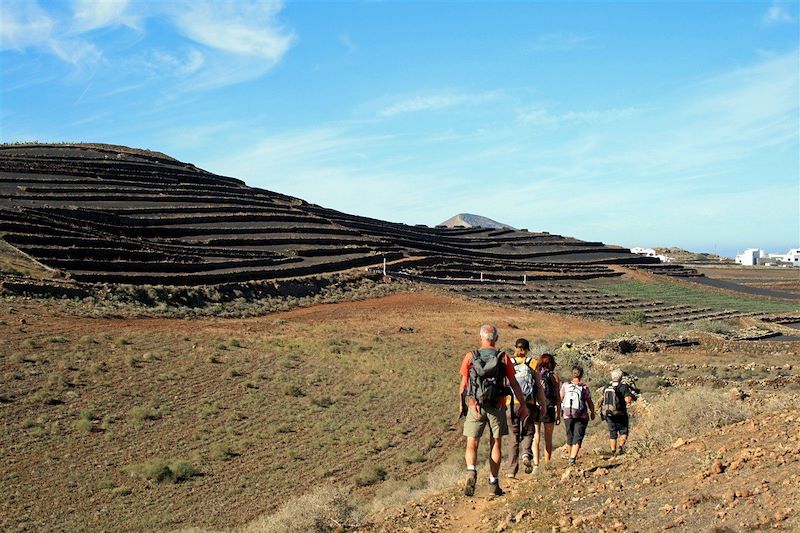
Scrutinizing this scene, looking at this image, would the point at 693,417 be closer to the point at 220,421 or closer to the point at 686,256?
the point at 220,421

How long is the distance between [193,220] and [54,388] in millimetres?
38206

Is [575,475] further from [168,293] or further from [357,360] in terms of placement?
[168,293]

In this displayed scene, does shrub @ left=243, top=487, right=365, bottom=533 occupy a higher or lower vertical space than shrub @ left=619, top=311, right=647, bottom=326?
higher

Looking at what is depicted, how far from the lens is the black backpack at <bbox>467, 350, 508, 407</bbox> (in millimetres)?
8695

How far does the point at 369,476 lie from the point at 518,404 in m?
7.48

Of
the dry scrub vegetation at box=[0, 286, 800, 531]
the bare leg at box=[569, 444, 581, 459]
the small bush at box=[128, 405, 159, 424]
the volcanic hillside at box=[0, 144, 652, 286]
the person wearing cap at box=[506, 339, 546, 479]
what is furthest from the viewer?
the volcanic hillside at box=[0, 144, 652, 286]

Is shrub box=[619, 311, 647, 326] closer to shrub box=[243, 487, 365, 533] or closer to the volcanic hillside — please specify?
the volcanic hillside

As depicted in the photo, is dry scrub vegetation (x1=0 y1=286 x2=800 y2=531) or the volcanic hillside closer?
dry scrub vegetation (x1=0 y1=286 x2=800 y2=531)

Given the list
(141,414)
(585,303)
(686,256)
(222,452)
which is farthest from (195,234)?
(686,256)

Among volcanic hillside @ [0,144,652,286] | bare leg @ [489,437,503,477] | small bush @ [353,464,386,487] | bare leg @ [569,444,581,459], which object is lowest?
small bush @ [353,464,386,487]

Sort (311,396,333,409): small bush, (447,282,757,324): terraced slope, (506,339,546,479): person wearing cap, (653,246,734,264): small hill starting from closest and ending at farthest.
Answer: (506,339,546,479): person wearing cap, (311,396,333,409): small bush, (447,282,757,324): terraced slope, (653,246,734,264): small hill

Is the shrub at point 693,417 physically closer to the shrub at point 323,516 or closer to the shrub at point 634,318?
the shrub at point 323,516

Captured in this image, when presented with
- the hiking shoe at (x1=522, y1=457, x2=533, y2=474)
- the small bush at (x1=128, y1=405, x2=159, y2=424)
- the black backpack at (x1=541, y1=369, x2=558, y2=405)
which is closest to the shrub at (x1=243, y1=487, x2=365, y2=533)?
the hiking shoe at (x1=522, y1=457, x2=533, y2=474)

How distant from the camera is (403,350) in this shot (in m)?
31.4
